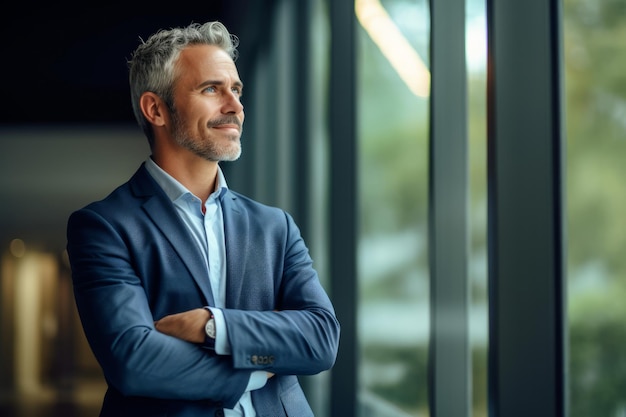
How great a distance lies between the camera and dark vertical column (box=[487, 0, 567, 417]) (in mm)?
1648

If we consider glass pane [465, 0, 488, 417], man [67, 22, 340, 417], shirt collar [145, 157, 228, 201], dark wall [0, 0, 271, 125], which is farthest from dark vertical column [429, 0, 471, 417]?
dark wall [0, 0, 271, 125]

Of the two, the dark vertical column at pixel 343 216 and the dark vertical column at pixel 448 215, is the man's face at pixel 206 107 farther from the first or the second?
the dark vertical column at pixel 343 216

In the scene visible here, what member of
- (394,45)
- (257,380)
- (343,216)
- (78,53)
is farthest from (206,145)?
(78,53)

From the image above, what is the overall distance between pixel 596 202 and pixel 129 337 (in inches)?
36.8

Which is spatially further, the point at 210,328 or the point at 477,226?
the point at 477,226

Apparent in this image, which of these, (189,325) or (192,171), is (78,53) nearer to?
(192,171)

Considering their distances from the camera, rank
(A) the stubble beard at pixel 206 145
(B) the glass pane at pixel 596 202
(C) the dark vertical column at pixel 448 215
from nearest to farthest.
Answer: (B) the glass pane at pixel 596 202
(A) the stubble beard at pixel 206 145
(C) the dark vertical column at pixel 448 215

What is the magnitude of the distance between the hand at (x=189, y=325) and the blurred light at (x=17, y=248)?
8354 mm

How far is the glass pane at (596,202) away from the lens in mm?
1524

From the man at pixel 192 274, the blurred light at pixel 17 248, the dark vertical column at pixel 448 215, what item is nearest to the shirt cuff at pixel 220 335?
the man at pixel 192 274

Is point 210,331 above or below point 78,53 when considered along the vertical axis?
below

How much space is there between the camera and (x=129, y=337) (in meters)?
1.56

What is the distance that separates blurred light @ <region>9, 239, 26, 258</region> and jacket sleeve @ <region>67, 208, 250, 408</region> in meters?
8.26

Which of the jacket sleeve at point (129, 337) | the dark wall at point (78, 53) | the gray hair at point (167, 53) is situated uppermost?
the dark wall at point (78, 53)
